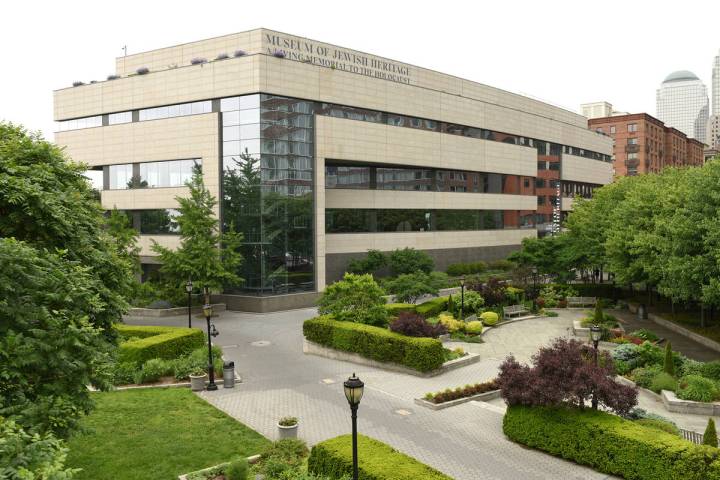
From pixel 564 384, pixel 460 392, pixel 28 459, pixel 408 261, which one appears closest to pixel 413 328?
pixel 460 392

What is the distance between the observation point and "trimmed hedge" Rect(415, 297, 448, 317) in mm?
34919

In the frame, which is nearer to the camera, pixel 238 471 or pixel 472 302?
pixel 238 471

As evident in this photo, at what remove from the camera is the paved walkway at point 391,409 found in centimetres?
1484

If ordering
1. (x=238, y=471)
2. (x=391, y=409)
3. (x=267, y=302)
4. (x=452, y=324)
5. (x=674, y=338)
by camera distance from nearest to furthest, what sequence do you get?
(x=238, y=471)
(x=391, y=409)
(x=674, y=338)
(x=452, y=324)
(x=267, y=302)

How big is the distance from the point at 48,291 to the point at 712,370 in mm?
22885

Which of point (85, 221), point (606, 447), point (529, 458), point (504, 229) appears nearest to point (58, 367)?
point (85, 221)

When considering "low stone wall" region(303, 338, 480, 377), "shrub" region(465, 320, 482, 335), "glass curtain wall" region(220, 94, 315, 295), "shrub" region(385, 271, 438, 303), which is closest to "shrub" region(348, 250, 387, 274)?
"glass curtain wall" region(220, 94, 315, 295)

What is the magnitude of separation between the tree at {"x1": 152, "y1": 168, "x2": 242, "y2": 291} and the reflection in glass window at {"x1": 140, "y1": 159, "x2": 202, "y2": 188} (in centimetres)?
351

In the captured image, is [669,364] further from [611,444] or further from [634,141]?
[634,141]

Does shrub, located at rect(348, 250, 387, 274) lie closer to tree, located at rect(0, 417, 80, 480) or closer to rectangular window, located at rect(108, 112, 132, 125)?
rectangular window, located at rect(108, 112, 132, 125)

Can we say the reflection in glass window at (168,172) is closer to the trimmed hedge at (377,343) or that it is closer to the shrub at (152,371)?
the trimmed hedge at (377,343)

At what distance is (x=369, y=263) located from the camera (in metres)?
46.7

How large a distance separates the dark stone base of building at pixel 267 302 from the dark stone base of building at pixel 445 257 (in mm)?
4162

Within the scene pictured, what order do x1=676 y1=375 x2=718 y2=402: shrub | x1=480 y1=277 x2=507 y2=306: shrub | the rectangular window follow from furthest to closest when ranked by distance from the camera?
the rectangular window
x1=480 y1=277 x2=507 y2=306: shrub
x1=676 y1=375 x2=718 y2=402: shrub
